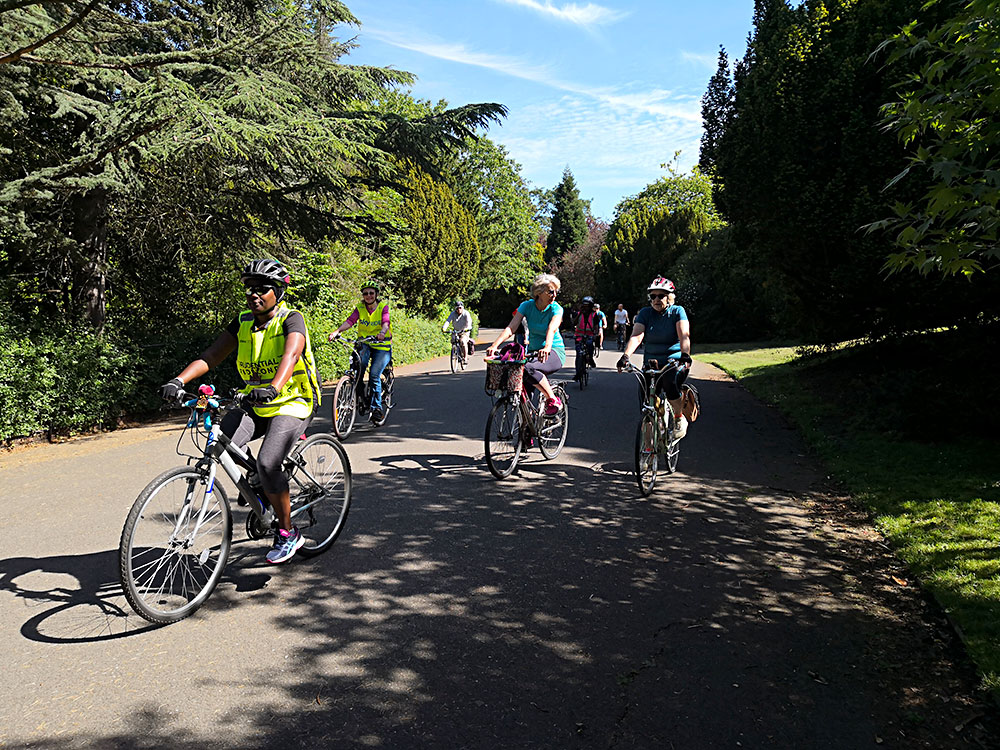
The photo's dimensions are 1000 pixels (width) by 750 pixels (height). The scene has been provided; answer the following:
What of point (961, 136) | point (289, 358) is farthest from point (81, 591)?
point (961, 136)

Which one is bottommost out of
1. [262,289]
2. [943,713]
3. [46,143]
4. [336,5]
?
[943,713]

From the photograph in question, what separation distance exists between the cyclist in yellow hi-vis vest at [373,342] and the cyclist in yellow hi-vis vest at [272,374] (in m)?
5.38

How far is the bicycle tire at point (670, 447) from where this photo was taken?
24.3 feet

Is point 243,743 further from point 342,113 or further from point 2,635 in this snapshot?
point 342,113

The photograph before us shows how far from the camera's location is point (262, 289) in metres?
4.51

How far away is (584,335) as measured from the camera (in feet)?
53.2

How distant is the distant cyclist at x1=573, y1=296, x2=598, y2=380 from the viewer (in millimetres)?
15812

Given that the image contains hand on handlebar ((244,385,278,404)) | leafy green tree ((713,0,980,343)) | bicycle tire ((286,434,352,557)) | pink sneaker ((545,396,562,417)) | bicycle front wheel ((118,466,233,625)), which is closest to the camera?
bicycle front wheel ((118,466,233,625))

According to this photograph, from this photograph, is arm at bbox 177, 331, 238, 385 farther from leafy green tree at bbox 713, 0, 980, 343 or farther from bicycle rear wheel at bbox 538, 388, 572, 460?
leafy green tree at bbox 713, 0, 980, 343

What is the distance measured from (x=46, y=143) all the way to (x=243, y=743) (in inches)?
471

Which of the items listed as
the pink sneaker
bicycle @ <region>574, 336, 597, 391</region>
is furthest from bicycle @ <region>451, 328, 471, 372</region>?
the pink sneaker

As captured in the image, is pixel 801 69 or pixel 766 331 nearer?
pixel 801 69

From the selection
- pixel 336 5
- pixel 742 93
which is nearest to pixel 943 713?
pixel 742 93

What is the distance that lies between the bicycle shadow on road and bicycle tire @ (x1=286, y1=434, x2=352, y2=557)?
0.44 meters
